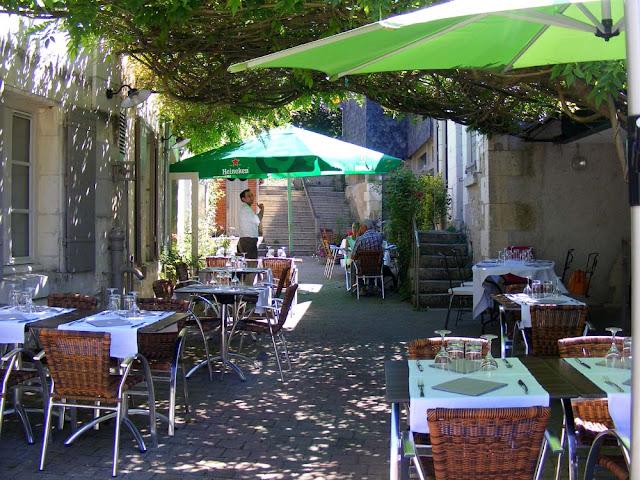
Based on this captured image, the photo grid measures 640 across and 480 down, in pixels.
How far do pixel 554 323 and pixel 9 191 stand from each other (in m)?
4.89

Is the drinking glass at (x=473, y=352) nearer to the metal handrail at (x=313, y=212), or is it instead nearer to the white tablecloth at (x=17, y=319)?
the white tablecloth at (x=17, y=319)

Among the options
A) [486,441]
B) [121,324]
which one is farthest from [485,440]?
[121,324]

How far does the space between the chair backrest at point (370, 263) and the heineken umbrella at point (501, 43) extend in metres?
8.04

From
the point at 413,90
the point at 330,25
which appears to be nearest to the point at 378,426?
the point at 330,25

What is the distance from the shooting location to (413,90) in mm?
8156

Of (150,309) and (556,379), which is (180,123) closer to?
(150,309)

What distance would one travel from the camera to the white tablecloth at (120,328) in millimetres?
4219

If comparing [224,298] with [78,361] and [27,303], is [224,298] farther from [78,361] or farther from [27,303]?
[78,361]

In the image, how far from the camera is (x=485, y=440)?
248cm

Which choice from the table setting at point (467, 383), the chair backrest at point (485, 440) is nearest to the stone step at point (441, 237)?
the table setting at point (467, 383)

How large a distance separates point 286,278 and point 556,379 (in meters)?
5.71

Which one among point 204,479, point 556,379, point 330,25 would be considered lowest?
point 204,479

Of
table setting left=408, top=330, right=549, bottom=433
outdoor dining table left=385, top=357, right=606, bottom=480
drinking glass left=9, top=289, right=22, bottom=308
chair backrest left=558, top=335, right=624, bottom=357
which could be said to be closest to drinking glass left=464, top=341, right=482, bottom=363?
table setting left=408, top=330, right=549, bottom=433

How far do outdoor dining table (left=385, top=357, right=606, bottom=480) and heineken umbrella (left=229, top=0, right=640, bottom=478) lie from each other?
4.26 feet
